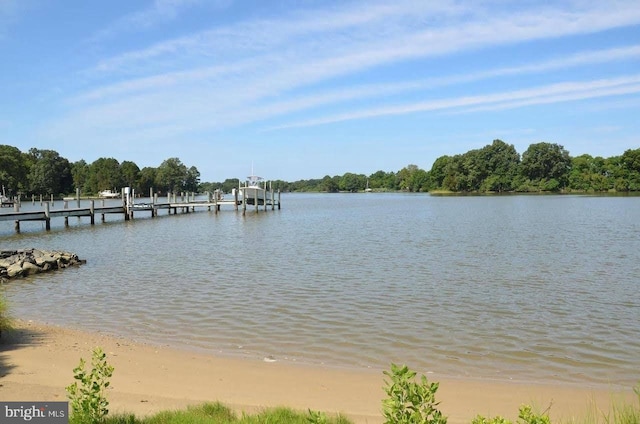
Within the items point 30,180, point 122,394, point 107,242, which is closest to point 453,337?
point 122,394

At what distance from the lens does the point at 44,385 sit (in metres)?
6.75

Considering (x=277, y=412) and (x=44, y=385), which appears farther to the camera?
(x=44, y=385)

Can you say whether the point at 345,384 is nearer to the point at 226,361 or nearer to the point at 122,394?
the point at 226,361

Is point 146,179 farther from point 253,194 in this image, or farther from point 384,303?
point 384,303

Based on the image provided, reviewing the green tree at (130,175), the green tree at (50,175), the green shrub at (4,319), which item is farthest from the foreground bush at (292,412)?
the green tree at (130,175)

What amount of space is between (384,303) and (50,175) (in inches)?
4744

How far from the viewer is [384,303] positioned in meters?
12.8

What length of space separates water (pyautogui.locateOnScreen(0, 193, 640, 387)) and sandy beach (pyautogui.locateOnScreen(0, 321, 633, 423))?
0.60 m

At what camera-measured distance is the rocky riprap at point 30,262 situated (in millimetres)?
17906

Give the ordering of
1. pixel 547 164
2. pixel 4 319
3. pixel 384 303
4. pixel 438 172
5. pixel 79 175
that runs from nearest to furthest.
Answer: pixel 4 319, pixel 384 303, pixel 547 164, pixel 79 175, pixel 438 172

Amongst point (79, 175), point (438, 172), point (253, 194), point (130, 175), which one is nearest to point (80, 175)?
Answer: point (79, 175)

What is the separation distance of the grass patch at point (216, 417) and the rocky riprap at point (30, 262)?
48.0 feet

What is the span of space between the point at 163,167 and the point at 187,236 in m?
116

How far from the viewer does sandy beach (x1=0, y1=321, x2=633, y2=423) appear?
20.8ft
